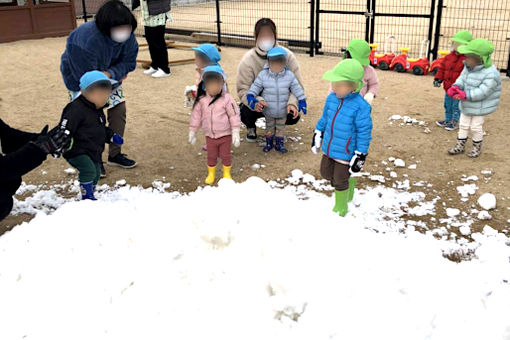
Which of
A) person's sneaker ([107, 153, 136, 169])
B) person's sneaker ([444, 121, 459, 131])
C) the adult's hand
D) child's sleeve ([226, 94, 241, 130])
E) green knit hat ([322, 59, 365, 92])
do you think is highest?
green knit hat ([322, 59, 365, 92])

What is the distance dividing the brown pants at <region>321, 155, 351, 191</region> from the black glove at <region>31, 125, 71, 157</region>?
217 centimetres

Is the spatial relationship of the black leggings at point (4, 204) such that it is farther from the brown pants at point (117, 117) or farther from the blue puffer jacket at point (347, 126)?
the blue puffer jacket at point (347, 126)

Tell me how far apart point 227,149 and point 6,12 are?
10.4 m

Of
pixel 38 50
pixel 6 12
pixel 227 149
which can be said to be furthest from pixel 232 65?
pixel 6 12

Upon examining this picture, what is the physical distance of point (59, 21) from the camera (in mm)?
13797

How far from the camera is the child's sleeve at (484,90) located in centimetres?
533

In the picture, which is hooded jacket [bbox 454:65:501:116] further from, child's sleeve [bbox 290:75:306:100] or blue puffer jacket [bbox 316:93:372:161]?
blue puffer jacket [bbox 316:93:372:161]

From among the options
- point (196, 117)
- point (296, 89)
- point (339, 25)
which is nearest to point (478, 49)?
point (296, 89)

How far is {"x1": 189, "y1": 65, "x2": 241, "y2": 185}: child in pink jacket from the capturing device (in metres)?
4.96

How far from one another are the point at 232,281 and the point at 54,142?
1981 millimetres

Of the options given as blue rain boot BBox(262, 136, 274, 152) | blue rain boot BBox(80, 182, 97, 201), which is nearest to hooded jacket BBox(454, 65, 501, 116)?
blue rain boot BBox(262, 136, 274, 152)

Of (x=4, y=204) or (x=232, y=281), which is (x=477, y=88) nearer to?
(x=232, y=281)

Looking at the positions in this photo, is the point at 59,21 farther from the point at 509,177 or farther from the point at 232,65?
the point at 509,177

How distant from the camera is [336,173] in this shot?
4.30 meters
